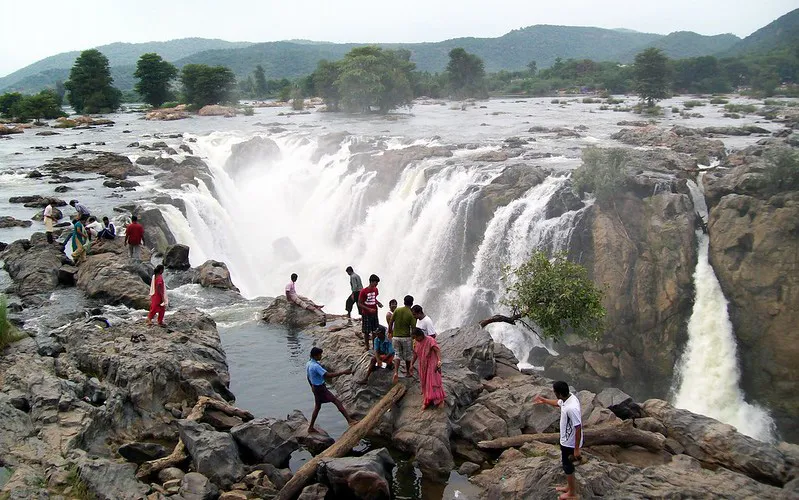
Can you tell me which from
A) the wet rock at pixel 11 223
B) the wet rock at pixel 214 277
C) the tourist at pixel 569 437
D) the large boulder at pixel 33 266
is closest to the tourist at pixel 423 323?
the tourist at pixel 569 437

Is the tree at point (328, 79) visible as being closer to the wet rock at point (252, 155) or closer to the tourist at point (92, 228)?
the wet rock at point (252, 155)

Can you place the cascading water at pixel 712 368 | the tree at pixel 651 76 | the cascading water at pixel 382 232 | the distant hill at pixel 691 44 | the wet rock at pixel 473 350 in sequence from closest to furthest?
the wet rock at pixel 473 350 < the cascading water at pixel 712 368 < the cascading water at pixel 382 232 < the tree at pixel 651 76 < the distant hill at pixel 691 44

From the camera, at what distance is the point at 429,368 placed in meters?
9.73

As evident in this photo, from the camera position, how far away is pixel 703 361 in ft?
59.7

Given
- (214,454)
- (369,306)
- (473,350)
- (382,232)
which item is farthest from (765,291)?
(214,454)

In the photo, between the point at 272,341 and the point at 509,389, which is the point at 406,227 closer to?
the point at 272,341

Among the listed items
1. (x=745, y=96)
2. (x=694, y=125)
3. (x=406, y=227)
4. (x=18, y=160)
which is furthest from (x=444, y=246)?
(x=745, y=96)

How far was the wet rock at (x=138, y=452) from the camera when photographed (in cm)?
877

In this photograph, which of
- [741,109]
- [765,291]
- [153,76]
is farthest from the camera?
[153,76]

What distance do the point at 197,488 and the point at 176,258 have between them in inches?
558

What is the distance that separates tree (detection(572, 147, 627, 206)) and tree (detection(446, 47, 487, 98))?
63.5 m

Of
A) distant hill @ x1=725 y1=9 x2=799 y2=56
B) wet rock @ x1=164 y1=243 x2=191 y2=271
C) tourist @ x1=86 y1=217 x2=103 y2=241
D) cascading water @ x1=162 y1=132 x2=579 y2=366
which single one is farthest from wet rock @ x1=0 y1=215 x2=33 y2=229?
distant hill @ x1=725 y1=9 x2=799 y2=56

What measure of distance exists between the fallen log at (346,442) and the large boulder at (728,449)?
477 cm

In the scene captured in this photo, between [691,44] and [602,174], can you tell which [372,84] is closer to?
[602,174]
